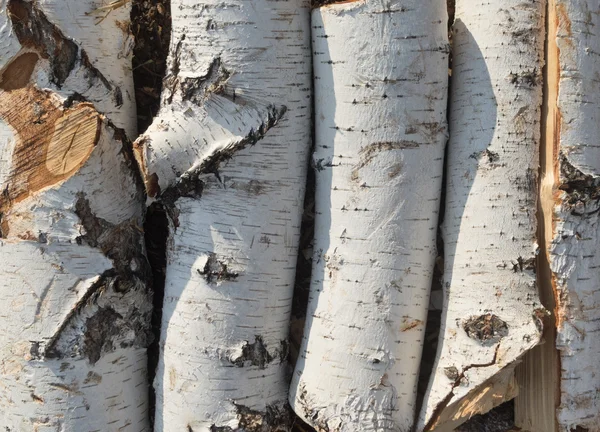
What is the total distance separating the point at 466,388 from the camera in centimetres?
145

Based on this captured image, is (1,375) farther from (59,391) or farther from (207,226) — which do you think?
(207,226)

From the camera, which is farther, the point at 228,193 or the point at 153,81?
the point at 153,81

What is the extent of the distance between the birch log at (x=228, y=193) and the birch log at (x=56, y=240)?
0.13 m

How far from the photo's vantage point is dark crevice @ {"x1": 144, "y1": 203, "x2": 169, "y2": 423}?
170cm

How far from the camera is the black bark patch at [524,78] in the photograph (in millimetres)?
1473

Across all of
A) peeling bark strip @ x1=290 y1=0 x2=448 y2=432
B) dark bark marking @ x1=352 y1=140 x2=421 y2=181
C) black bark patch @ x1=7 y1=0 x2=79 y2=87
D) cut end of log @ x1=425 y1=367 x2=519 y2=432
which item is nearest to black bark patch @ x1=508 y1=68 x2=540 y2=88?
peeling bark strip @ x1=290 y1=0 x2=448 y2=432

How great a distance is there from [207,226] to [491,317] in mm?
756

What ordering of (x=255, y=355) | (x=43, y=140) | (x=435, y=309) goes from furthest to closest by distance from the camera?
(x=435, y=309) < (x=255, y=355) < (x=43, y=140)

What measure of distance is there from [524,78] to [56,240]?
4.12ft

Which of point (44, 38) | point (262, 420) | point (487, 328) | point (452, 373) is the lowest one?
point (262, 420)

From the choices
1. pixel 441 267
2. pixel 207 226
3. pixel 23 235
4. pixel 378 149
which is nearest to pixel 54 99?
pixel 23 235

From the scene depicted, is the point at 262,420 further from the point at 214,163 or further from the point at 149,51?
the point at 149,51

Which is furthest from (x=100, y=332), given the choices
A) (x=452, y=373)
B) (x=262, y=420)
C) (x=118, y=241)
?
(x=452, y=373)

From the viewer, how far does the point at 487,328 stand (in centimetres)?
144
